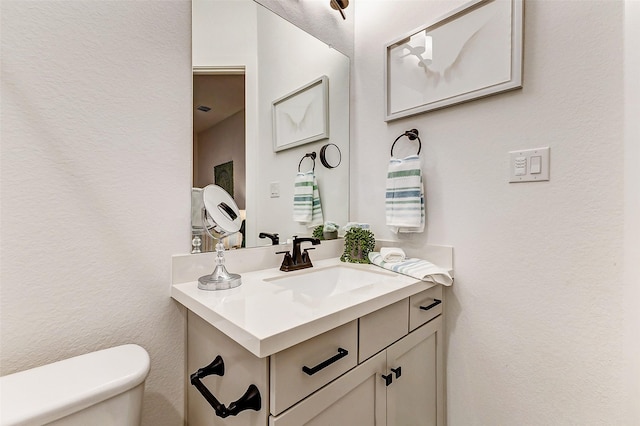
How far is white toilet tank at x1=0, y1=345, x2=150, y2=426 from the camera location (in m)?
0.57

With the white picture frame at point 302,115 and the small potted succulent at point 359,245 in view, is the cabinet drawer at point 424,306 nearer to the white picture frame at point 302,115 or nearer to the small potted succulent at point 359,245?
the small potted succulent at point 359,245

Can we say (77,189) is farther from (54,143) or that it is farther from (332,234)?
(332,234)

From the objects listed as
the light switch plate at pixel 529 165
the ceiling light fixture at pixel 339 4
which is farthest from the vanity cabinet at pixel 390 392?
the ceiling light fixture at pixel 339 4

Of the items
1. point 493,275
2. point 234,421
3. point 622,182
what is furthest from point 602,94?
point 234,421

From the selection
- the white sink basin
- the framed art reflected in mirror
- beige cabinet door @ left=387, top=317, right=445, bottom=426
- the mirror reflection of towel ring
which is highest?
the mirror reflection of towel ring

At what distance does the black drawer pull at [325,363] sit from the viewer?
66 centimetres

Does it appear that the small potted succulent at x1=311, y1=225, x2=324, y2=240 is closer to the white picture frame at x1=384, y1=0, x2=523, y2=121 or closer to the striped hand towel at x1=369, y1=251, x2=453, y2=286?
the striped hand towel at x1=369, y1=251, x2=453, y2=286

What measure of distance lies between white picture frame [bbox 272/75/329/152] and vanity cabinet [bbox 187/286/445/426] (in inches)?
32.9

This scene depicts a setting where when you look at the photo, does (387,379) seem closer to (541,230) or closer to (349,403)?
(349,403)

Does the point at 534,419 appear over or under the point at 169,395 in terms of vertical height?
under

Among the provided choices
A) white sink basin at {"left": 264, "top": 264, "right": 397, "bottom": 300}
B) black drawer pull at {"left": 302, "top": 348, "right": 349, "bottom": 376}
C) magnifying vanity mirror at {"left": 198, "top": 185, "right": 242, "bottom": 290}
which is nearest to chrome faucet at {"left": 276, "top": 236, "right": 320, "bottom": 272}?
white sink basin at {"left": 264, "top": 264, "right": 397, "bottom": 300}

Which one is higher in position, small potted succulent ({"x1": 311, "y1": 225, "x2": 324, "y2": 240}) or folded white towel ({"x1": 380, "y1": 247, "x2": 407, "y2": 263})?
small potted succulent ({"x1": 311, "y1": 225, "x2": 324, "y2": 240})

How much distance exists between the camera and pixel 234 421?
2.37 feet

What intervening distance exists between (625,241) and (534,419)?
668 mm
